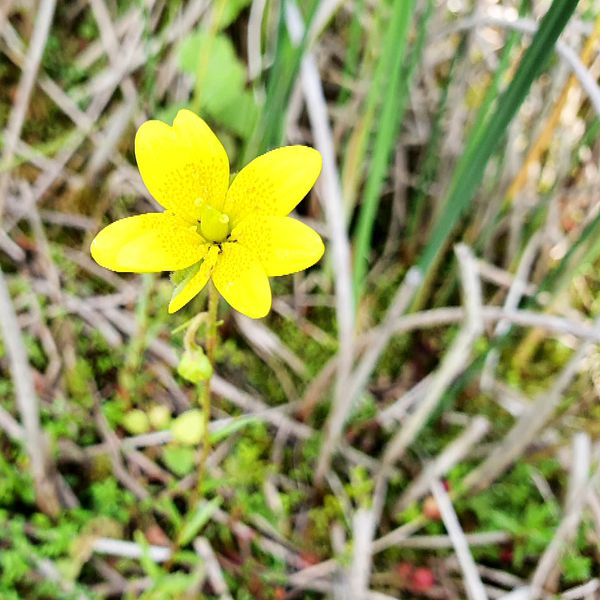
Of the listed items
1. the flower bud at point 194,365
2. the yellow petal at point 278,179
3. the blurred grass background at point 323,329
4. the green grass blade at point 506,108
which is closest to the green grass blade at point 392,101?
the blurred grass background at point 323,329

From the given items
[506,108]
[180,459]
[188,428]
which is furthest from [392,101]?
[180,459]

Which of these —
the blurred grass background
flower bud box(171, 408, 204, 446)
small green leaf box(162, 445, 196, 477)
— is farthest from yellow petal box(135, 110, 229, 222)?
small green leaf box(162, 445, 196, 477)

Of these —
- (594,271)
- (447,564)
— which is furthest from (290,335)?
(594,271)

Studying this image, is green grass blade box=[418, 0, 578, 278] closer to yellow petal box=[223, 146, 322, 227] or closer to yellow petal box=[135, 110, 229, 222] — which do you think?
yellow petal box=[223, 146, 322, 227]

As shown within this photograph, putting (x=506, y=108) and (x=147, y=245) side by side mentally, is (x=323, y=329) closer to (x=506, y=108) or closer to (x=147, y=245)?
(x=506, y=108)

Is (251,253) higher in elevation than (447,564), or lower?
higher

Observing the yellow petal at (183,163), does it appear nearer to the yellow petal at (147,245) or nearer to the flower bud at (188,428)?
the yellow petal at (147,245)

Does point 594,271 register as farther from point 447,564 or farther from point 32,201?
point 32,201
